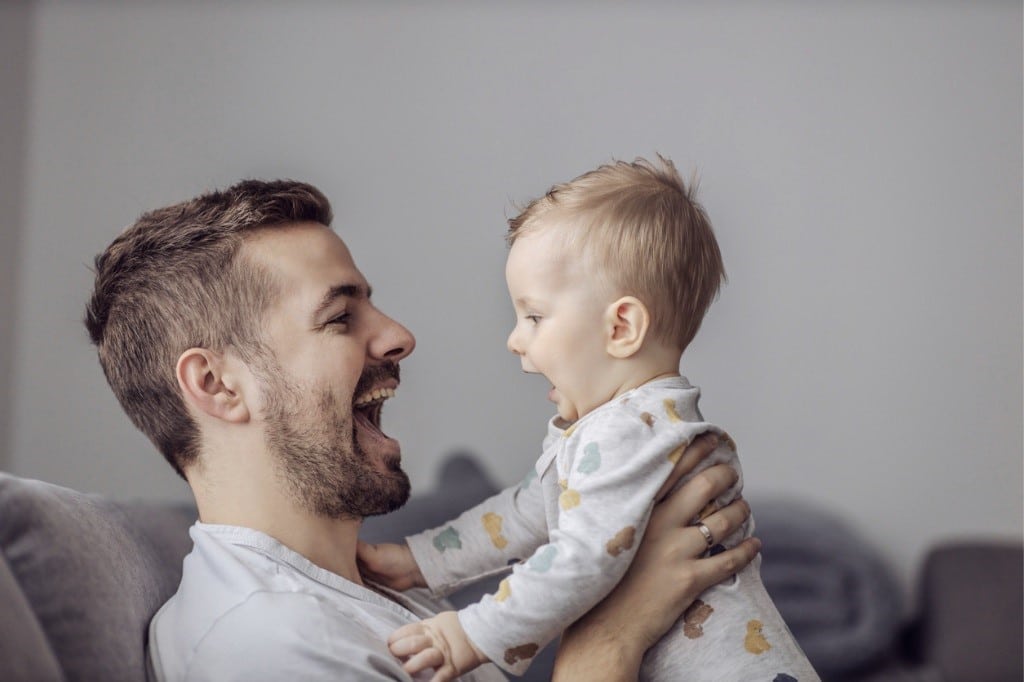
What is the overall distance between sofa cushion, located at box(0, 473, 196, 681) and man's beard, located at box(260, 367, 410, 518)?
23 cm

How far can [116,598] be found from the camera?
121 cm

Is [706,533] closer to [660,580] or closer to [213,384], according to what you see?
[660,580]

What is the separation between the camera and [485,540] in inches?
56.6

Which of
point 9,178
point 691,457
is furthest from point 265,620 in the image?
point 9,178

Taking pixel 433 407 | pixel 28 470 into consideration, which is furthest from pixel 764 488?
pixel 28 470

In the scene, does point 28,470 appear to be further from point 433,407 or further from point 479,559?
point 479,559

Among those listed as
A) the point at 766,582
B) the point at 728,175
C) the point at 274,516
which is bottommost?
the point at 766,582

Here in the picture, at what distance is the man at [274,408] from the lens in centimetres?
123

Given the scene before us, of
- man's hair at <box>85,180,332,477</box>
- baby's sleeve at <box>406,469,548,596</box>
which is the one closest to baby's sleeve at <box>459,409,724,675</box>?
baby's sleeve at <box>406,469,548,596</box>

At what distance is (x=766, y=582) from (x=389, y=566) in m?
1.70

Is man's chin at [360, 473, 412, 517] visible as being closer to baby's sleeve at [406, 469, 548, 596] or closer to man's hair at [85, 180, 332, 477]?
baby's sleeve at [406, 469, 548, 596]

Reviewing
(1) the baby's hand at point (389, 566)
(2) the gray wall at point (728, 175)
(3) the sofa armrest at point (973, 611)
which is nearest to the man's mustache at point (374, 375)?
(1) the baby's hand at point (389, 566)

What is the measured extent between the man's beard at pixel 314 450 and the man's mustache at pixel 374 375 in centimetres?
6

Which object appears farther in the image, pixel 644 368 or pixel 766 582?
pixel 766 582
